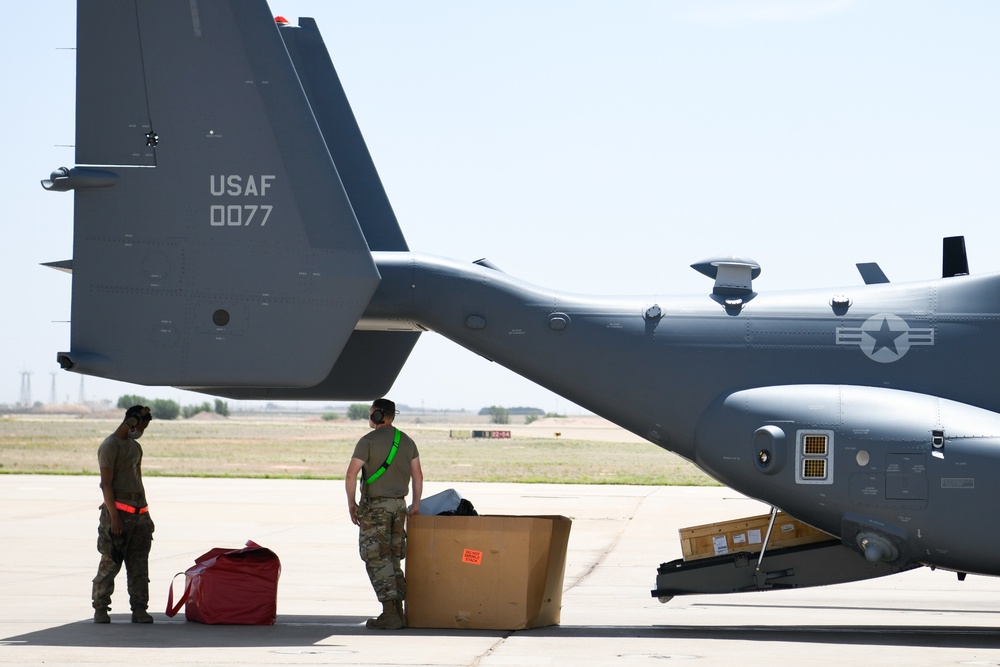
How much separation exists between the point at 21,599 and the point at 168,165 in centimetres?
520

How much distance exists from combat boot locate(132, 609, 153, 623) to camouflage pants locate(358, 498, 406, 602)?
2.17 m

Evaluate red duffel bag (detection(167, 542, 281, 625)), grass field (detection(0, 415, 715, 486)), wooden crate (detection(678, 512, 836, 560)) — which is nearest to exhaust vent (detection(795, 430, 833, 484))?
wooden crate (detection(678, 512, 836, 560))

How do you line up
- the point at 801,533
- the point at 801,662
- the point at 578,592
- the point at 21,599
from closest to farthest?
the point at 801,662, the point at 801,533, the point at 21,599, the point at 578,592

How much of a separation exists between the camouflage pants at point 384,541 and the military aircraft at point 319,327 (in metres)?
1.33

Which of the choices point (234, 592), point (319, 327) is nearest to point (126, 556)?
point (234, 592)

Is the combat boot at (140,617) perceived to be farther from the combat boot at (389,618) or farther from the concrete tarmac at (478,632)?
the combat boot at (389,618)

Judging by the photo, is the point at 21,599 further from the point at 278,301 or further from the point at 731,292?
the point at 731,292

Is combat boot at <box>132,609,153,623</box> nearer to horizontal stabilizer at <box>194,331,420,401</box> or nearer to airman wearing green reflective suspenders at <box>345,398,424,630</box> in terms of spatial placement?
airman wearing green reflective suspenders at <box>345,398,424,630</box>

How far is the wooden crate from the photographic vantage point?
10719 mm

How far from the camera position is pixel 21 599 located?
1233cm

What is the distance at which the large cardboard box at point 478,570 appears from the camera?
10.2 meters

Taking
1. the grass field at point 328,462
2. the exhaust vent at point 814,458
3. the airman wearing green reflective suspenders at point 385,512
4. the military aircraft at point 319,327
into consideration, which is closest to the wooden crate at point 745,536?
the military aircraft at point 319,327

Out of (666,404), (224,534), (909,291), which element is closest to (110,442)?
(666,404)

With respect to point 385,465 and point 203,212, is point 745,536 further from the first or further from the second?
point 203,212
